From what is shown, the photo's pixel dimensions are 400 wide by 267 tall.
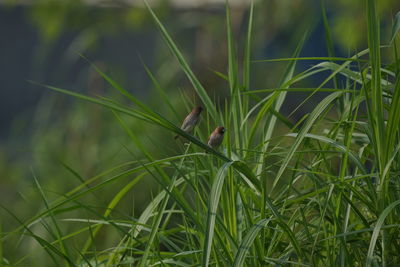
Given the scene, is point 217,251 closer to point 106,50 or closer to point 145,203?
point 145,203

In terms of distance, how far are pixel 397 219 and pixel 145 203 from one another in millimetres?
3163

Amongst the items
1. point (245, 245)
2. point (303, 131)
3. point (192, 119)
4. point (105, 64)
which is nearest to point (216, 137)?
point (192, 119)

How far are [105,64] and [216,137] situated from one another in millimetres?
4872

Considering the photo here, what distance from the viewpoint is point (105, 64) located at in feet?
21.4

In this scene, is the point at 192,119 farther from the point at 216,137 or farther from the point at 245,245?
the point at 245,245

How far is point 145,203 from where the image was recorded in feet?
15.3

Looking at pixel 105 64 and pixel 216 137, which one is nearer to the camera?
pixel 216 137

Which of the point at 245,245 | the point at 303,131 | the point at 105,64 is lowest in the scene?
the point at 105,64

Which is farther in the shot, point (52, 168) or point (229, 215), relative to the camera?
point (52, 168)

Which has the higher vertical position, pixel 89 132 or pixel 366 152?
pixel 366 152

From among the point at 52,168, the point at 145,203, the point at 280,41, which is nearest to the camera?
the point at 145,203

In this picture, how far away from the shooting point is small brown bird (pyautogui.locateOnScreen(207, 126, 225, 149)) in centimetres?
174

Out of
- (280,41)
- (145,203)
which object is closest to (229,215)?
(145,203)

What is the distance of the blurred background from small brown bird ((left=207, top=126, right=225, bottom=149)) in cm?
139
